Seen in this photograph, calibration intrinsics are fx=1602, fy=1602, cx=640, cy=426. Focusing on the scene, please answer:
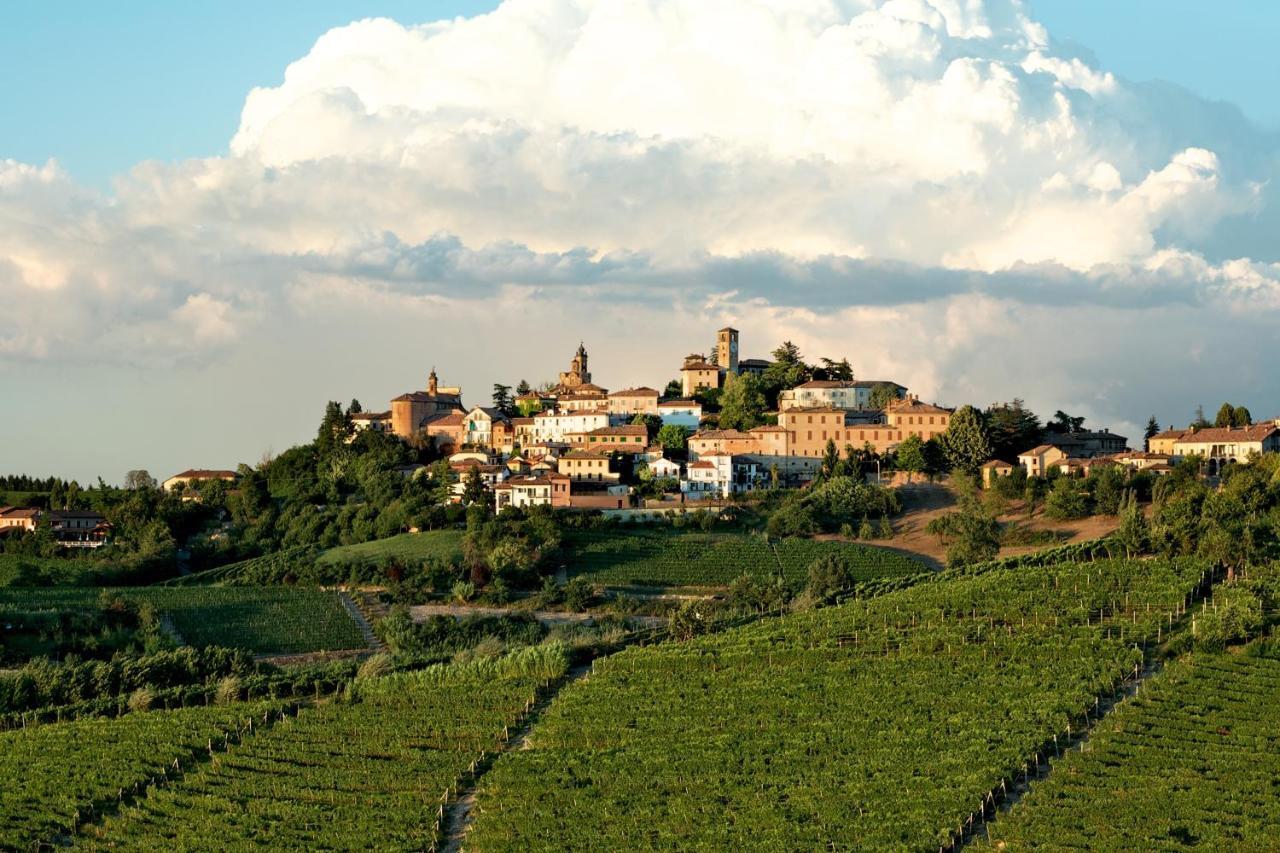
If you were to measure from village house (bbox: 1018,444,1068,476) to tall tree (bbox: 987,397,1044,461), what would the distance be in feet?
7.95

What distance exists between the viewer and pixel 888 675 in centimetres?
3562

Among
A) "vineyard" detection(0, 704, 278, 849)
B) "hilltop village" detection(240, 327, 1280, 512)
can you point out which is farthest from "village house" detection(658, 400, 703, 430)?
"vineyard" detection(0, 704, 278, 849)

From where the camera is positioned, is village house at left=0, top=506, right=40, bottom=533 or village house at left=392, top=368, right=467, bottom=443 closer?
village house at left=0, top=506, right=40, bottom=533

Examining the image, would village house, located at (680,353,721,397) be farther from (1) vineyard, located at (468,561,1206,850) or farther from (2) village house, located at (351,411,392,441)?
(1) vineyard, located at (468,561,1206,850)

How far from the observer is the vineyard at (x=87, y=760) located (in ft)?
92.1

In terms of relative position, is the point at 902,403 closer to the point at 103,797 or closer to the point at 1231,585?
the point at 1231,585

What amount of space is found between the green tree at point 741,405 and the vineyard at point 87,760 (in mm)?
50266


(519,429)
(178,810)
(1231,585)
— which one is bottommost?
(178,810)

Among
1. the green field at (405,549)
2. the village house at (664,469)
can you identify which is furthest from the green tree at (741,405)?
the green field at (405,549)

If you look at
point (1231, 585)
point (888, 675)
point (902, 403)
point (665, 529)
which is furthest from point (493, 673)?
point (902, 403)

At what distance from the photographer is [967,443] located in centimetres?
7506

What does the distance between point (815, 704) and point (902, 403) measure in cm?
4965

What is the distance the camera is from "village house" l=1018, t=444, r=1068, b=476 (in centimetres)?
7331

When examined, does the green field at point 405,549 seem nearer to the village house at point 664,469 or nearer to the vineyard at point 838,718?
the village house at point 664,469
